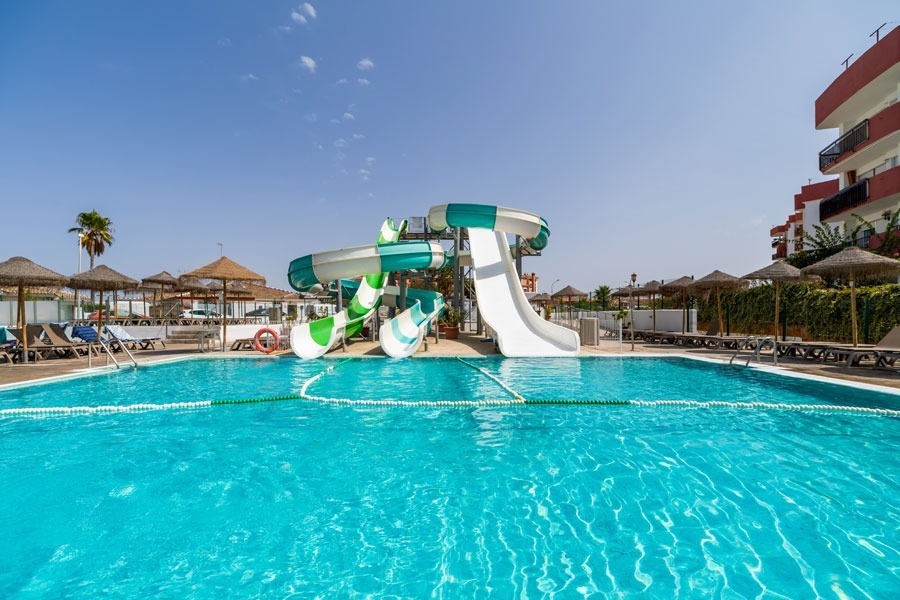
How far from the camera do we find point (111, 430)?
5.60 m

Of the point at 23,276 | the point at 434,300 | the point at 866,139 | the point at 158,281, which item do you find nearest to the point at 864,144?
the point at 866,139

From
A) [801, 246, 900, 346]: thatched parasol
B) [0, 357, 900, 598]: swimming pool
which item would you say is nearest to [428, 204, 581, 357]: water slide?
[0, 357, 900, 598]: swimming pool

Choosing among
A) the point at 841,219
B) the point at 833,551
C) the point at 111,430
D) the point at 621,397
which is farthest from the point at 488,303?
the point at 841,219

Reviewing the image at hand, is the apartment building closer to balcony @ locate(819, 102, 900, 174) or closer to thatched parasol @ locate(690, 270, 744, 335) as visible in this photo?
balcony @ locate(819, 102, 900, 174)

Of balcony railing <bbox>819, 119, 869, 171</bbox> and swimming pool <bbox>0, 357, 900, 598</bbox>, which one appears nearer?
swimming pool <bbox>0, 357, 900, 598</bbox>

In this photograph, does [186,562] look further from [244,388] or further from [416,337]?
[416,337]

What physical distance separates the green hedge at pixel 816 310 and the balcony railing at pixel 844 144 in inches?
325

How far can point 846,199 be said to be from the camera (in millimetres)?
20234

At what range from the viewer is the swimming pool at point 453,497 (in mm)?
2629

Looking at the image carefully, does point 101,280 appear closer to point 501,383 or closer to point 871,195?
point 501,383

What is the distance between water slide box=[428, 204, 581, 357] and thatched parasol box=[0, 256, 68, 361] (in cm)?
1051

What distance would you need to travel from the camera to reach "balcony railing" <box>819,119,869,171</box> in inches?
749

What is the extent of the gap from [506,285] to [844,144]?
18623mm

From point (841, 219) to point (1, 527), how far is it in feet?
95.4
